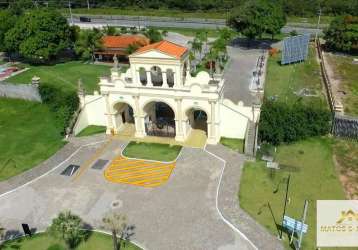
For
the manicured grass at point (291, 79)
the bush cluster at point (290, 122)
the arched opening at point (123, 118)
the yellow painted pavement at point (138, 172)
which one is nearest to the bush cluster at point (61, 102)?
the arched opening at point (123, 118)

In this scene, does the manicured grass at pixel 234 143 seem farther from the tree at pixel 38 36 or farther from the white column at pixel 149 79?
the tree at pixel 38 36

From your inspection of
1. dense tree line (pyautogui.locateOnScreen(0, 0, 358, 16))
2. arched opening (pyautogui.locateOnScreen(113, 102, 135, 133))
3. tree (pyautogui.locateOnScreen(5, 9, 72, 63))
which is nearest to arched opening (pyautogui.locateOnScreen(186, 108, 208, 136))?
arched opening (pyautogui.locateOnScreen(113, 102, 135, 133))

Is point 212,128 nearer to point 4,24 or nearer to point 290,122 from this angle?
point 290,122

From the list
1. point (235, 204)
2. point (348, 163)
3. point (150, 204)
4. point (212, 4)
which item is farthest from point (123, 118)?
point (212, 4)

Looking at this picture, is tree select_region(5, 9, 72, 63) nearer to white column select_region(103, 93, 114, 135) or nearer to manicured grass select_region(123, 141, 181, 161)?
white column select_region(103, 93, 114, 135)

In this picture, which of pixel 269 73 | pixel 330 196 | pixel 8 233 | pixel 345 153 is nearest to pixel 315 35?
pixel 269 73

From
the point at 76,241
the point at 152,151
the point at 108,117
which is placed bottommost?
the point at 76,241
